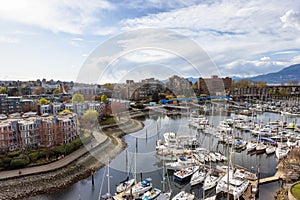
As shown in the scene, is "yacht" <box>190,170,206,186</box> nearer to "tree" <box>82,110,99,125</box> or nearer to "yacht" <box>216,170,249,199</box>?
"yacht" <box>216,170,249,199</box>

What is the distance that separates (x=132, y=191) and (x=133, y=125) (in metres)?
3.62

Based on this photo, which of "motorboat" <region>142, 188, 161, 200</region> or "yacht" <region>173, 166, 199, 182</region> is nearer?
"motorboat" <region>142, 188, 161, 200</region>

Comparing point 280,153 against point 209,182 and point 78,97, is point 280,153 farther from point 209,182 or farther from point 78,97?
point 78,97

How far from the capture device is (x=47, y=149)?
4.93 m

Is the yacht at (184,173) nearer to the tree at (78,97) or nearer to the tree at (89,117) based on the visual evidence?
the tree at (89,117)

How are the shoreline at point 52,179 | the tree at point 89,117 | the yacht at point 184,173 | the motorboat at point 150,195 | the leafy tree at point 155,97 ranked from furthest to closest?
the leafy tree at point 155,97 < the tree at point 89,117 < the yacht at point 184,173 < the shoreline at point 52,179 < the motorboat at point 150,195

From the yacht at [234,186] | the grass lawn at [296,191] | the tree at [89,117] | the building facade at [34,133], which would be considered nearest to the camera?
the grass lawn at [296,191]

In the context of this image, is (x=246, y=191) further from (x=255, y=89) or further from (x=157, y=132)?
(x=255, y=89)

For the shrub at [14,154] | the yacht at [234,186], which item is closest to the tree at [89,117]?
the shrub at [14,154]

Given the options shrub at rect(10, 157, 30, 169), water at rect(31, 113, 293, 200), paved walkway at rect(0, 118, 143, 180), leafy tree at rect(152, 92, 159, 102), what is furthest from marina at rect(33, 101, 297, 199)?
leafy tree at rect(152, 92, 159, 102)

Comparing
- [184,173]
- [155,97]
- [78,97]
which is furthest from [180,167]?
[155,97]

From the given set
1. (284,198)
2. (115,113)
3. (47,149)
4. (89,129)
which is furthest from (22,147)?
(284,198)

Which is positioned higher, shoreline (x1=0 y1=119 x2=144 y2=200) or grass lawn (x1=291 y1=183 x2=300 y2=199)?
grass lawn (x1=291 y1=183 x2=300 y2=199)

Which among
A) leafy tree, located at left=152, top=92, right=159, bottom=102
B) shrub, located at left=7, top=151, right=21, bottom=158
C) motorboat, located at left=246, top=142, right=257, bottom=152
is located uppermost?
leafy tree, located at left=152, top=92, right=159, bottom=102
